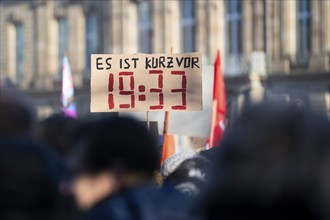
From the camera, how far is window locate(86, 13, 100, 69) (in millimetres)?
28141

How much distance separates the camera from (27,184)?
276 centimetres

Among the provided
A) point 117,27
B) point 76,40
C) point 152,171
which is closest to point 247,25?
point 117,27

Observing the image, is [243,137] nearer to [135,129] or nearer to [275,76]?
[135,129]

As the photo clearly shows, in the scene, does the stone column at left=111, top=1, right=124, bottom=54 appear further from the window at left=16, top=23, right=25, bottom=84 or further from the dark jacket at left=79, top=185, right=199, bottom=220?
the dark jacket at left=79, top=185, right=199, bottom=220

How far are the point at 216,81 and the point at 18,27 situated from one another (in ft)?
65.6

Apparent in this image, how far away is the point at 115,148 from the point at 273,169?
0.52m

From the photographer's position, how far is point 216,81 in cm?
1138

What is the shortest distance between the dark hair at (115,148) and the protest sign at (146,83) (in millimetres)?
5635

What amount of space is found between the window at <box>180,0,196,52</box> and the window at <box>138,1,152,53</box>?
3.61 ft

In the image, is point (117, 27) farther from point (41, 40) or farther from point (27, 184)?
point (27, 184)

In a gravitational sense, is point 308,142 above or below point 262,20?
below

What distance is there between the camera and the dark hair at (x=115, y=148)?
9.73 ft

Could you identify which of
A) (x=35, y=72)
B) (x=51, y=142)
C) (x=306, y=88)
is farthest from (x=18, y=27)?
(x=51, y=142)

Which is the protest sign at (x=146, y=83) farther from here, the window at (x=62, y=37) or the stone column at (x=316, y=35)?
the window at (x=62, y=37)
